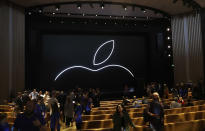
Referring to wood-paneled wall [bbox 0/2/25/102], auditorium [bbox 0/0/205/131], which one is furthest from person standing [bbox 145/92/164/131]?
wood-paneled wall [bbox 0/2/25/102]

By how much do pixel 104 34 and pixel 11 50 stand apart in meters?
6.92

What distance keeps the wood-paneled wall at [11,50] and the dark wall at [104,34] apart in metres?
0.90

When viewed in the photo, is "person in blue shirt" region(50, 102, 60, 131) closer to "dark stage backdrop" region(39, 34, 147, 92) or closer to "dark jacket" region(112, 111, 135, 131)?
"dark jacket" region(112, 111, 135, 131)

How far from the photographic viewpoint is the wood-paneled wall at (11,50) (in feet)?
35.0

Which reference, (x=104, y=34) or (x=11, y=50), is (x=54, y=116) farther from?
(x=104, y=34)

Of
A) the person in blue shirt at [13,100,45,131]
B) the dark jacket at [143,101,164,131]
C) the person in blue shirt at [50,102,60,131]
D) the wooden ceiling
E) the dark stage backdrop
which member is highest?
the wooden ceiling

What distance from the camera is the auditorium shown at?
11.7 metres

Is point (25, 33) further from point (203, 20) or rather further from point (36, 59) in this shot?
point (203, 20)

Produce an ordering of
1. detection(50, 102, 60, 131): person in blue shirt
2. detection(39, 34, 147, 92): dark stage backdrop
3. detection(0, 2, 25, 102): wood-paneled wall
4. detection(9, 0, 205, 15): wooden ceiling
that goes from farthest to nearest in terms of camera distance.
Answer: detection(39, 34, 147, 92): dark stage backdrop
detection(9, 0, 205, 15): wooden ceiling
detection(0, 2, 25, 102): wood-paneled wall
detection(50, 102, 60, 131): person in blue shirt

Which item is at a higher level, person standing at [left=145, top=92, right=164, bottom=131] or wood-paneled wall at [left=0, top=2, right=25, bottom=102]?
wood-paneled wall at [left=0, top=2, right=25, bottom=102]

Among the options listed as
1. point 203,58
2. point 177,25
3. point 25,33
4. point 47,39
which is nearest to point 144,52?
point 177,25

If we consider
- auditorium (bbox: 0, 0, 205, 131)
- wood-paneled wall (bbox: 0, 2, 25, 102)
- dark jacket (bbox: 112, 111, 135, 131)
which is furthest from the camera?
auditorium (bbox: 0, 0, 205, 131)

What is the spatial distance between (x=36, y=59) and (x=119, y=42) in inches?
245

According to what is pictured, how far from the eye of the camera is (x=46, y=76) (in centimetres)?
1444
